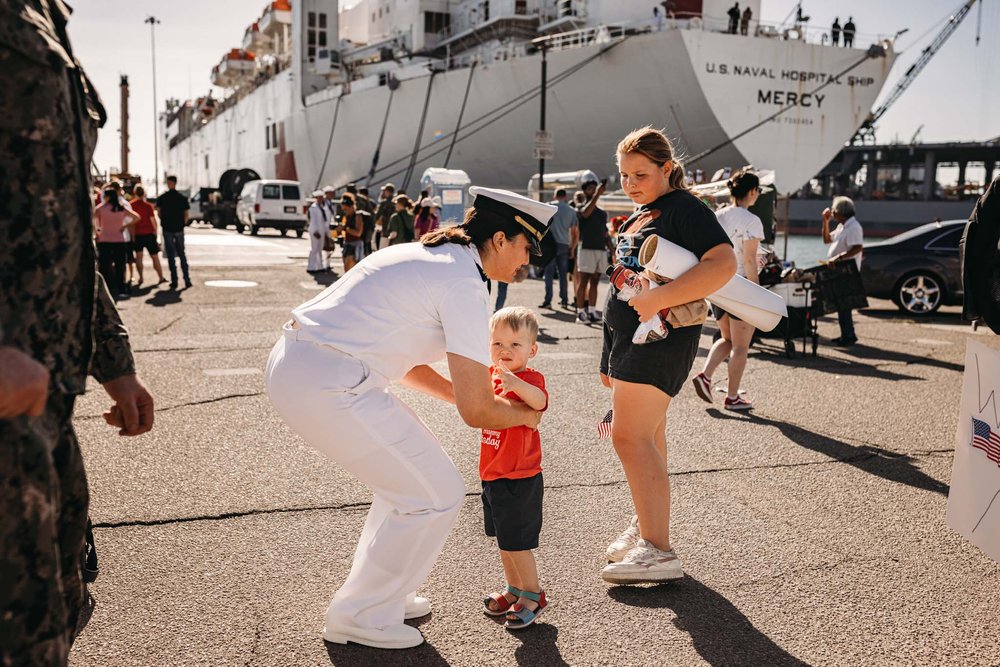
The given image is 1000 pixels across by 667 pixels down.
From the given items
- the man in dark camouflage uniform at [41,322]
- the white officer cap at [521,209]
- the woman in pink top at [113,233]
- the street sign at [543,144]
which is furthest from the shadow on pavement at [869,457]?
the street sign at [543,144]

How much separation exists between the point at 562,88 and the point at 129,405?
30822mm

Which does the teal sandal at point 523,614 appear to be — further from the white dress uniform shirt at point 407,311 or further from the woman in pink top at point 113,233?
the woman in pink top at point 113,233

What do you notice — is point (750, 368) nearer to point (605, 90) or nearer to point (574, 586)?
point (574, 586)

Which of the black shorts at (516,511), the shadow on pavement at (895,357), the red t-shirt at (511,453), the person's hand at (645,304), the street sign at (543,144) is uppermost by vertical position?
the street sign at (543,144)

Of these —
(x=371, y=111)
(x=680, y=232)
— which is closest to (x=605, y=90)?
(x=371, y=111)

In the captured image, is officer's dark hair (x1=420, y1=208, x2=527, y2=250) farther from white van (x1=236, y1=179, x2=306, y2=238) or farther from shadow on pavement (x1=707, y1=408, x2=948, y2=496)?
white van (x1=236, y1=179, x2=306, y2=238)

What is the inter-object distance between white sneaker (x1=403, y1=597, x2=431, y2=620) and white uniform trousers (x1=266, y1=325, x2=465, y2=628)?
0.22 m

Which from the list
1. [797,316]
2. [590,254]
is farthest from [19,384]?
[590,254]

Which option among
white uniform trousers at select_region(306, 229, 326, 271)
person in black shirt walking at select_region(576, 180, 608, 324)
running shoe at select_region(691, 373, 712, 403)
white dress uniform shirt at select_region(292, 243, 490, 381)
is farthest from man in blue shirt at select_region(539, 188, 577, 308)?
white dress uniform shirt at select_region(292, 243, 490, 381)

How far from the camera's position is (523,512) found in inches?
121

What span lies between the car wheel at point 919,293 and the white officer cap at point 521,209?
1186 centimetres

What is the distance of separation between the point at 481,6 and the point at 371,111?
719 cm

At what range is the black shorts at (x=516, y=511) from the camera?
120 inches

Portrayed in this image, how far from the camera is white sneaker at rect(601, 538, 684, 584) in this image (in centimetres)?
343
